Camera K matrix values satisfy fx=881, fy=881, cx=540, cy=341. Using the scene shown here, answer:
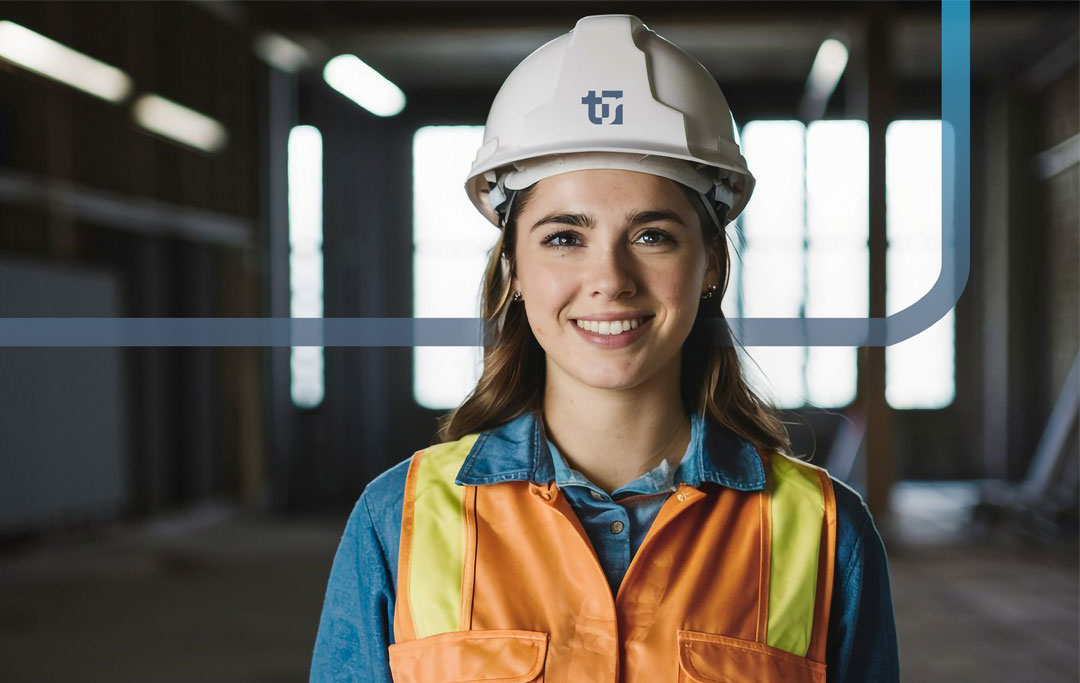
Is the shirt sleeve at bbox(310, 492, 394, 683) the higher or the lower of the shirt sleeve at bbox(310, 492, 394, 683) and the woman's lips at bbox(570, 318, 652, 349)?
the lower

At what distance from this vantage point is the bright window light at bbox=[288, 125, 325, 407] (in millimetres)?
9625

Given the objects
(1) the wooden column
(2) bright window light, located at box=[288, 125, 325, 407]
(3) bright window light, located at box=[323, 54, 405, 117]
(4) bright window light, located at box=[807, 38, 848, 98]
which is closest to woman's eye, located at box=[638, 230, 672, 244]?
(1) the wooden column

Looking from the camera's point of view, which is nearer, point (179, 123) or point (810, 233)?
point (179, 123)

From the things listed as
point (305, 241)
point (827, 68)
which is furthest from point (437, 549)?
point (827, 68)

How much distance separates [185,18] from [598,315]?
9.36 m

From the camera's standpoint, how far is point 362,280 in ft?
32.3

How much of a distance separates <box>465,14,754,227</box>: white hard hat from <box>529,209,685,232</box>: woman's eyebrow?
10cm

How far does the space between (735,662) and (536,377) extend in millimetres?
598

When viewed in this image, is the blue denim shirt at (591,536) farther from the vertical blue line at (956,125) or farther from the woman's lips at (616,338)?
the vertical blue line at (956,125)

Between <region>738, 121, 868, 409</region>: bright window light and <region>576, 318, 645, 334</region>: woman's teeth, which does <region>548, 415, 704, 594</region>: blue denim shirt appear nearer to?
<region>576, 318, 645, 334</region>: woman's teeth

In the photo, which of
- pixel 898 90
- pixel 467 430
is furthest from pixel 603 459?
pixel 898 90

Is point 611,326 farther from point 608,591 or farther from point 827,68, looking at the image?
point 827,68

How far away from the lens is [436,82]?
1119 centimetres

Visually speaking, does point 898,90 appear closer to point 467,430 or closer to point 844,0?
point 844,0
